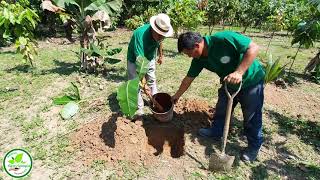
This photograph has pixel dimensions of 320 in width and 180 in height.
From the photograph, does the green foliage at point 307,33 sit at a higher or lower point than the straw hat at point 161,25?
lower

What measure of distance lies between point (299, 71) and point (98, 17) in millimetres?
5523

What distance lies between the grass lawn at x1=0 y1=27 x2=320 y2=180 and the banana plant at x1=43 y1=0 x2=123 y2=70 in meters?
0.82

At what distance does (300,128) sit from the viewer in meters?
5.36

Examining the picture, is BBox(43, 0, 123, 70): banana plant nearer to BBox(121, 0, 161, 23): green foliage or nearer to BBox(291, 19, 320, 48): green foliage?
BBox(291, 19, 320, 48): green foliage

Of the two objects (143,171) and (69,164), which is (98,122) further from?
(143,171)

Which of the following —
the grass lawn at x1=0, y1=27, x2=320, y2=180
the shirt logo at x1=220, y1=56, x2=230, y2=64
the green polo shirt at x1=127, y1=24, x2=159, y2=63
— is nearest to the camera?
the shirt logo at x1=220, y1=56, x2=230, y2=64

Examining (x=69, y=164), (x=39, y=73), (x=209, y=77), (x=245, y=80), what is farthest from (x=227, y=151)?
(x=39, y=73)

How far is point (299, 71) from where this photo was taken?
29.9 ft

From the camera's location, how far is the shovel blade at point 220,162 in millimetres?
3945

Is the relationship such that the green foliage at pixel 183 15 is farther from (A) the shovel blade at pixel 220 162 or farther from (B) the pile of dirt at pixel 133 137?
(A) the shovel blade at pixel 220 162

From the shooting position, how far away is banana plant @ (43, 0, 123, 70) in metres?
7.02

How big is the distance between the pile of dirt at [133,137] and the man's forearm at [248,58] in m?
1.53

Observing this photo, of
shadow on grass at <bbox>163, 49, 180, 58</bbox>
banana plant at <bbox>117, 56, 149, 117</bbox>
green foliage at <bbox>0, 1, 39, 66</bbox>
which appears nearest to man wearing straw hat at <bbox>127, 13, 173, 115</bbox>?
banana plant at <bbox>117, 56, 149, 117</bbox>

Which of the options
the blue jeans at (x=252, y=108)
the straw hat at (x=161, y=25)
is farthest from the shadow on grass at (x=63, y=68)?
the blue jeans at (x=252, y=108)
